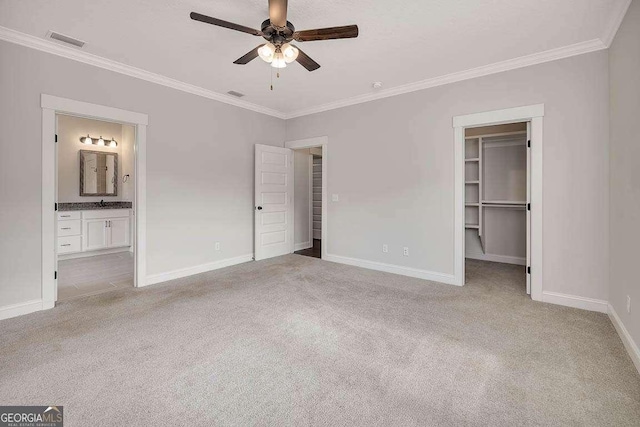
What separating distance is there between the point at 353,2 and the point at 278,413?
9.68 feet

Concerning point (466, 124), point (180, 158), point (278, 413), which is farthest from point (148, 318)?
point (466, 124)

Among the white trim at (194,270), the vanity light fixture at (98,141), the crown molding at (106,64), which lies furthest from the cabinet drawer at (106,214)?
the crown molding at (106,64)

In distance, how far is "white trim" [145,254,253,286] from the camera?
3948 millimetres

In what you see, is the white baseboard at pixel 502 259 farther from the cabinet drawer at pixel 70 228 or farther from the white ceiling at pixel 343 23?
the cabinet drawer at pixel 70 228

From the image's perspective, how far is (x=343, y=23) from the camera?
2676 mm

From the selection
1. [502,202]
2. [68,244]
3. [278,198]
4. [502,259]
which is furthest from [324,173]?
[68,244]

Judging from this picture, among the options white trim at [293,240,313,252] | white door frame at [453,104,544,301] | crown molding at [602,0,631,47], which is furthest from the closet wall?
white trim at [293,240,313,252]

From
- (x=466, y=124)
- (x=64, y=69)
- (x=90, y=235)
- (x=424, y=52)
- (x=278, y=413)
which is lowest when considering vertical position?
(x=278, y=413)

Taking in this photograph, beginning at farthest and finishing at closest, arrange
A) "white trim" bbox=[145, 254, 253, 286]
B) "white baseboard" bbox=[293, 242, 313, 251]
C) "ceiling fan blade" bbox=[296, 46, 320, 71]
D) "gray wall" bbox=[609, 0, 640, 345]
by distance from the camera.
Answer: "white baseboard" bbox=[293, 242, 313, 251]
"white trim" bbox=[145, 254, 253, 286]
"ceiling fan blade" bbox=[296, 46, 320, 71]
"gray wall" bbox=[609, 0, 640, 345]

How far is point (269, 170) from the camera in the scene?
5363mm

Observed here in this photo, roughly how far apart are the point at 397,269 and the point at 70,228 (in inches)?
226

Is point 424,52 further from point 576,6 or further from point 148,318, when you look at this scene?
point 148,318

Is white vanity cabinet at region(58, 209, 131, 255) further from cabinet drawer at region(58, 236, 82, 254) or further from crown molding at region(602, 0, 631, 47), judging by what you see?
crown molding at region(602, 0, 631, 47)

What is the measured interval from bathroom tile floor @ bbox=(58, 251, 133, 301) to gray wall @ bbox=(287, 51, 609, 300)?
3261 mm
